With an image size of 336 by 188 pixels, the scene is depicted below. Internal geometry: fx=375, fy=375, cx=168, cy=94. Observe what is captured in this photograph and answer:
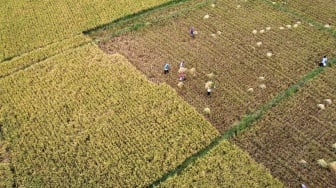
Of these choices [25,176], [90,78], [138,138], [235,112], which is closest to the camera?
[25,176]

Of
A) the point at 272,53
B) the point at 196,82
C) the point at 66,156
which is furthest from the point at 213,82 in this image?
the point at 66,156

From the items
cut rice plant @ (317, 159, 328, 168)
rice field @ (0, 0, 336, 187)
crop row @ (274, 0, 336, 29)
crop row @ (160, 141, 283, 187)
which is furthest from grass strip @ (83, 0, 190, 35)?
cut rice plant @ (317, 159, 328, 168)

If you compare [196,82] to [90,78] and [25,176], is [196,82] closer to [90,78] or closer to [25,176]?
[90,78]

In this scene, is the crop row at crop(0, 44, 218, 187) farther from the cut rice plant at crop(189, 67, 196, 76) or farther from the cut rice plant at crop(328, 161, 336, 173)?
the cut rice plant at crop(328, 161, 336, 173)

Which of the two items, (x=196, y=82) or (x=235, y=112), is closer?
(x=235, y=112)

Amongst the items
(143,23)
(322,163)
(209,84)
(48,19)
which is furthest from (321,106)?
(48,19)

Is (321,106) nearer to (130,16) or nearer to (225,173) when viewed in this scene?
(225,173)

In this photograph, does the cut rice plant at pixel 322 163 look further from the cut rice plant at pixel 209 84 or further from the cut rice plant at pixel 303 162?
the cut rice plant at pixel 209 84
